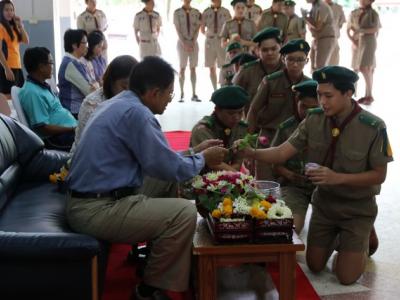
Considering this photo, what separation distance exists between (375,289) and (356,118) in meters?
0.91

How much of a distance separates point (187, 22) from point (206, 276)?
25.4 feet

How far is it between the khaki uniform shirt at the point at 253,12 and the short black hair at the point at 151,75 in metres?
7.15

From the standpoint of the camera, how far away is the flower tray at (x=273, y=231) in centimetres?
217

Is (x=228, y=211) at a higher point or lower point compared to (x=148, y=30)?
lower

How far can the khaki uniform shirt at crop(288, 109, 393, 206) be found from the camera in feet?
8.98

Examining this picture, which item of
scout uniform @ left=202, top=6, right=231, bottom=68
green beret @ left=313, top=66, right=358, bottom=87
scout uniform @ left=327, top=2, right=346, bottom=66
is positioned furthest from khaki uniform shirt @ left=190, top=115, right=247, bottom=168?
scout uniform @ left=327, top=2, right=346, bottom=66

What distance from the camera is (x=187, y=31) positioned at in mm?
9453

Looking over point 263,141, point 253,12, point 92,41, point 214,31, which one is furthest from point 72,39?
point 253,12

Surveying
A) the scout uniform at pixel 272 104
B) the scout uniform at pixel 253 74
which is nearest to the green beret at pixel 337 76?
the scout uniform at pixel 272 104

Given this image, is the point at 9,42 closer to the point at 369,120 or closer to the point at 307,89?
the point at 307,89

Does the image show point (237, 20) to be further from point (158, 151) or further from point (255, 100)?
point (158, 151)

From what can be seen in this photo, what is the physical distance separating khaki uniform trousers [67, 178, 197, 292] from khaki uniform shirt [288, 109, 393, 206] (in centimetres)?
97

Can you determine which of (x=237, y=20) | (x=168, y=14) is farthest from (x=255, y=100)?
(x=168, y=14)

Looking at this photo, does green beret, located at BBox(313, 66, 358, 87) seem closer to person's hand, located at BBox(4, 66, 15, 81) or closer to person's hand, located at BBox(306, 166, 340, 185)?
→ person's hand, located at BBox(306, 166, 340, 185)
